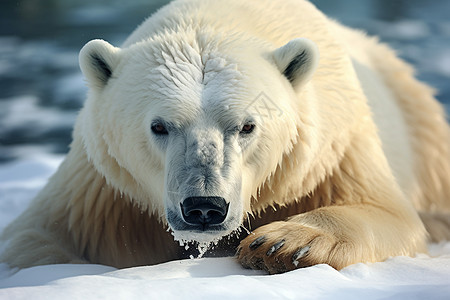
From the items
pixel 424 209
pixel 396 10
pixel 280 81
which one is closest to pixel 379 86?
pixel 424 209

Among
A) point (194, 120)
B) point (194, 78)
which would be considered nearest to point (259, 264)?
point (194, 120)

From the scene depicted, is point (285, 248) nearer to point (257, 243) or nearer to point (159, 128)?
point (257, 243)

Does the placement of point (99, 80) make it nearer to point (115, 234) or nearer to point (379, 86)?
point (115, 234)

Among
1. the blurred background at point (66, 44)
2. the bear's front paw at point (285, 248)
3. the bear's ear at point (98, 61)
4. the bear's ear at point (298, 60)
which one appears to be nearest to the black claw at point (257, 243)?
the bear's front paw at point (285, 248)

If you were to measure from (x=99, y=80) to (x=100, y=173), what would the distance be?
0.53m

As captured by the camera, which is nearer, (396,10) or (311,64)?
(311,64)

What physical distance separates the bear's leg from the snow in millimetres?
75

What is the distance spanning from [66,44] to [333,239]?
749cm

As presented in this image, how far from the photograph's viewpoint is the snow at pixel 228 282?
2383 mm

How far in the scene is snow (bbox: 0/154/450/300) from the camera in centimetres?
238

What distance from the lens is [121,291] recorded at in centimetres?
237

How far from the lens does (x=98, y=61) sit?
131 inches

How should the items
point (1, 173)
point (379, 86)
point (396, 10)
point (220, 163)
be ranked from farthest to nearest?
point (396, 10)
point (1, 173)
point (379, 86)
point (220, 163)

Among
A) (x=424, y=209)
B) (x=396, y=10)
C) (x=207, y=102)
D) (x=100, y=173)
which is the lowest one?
(x=424, y=209)
